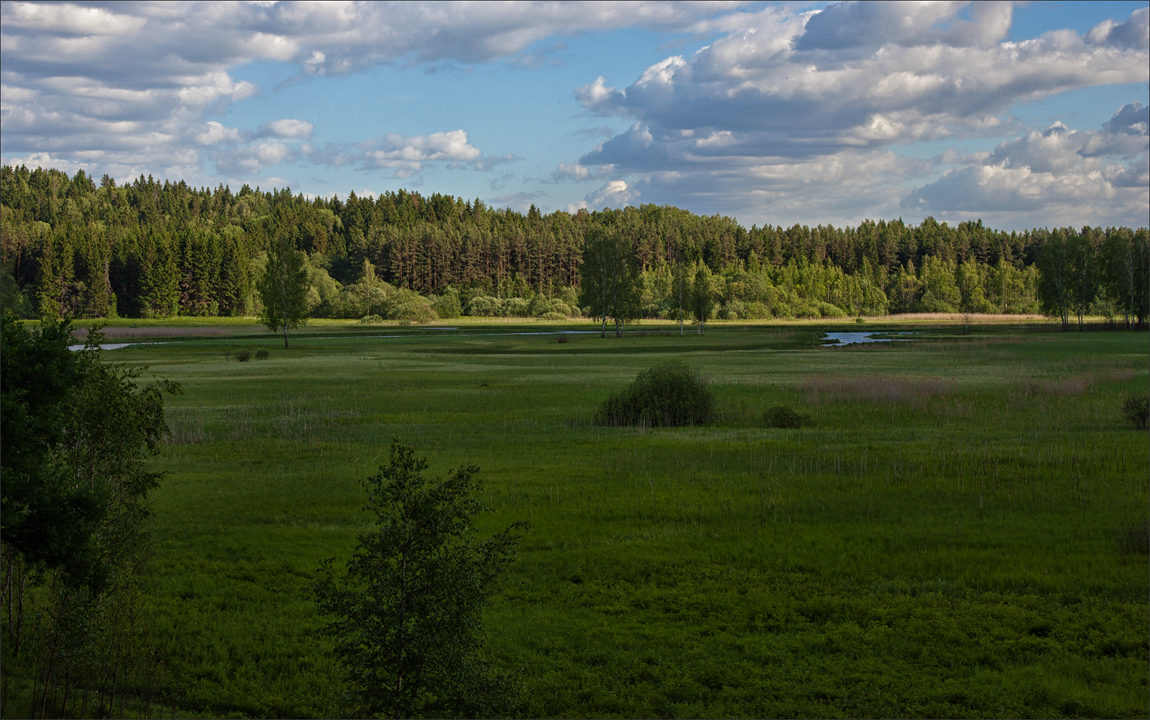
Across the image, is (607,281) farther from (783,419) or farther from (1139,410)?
(1139,410)

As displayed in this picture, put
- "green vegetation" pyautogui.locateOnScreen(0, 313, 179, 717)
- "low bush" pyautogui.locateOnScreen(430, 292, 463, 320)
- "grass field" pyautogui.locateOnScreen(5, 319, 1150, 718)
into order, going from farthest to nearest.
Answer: "low bush" pyautogui.locateOnScreen(430, 292, 463, 320) < "grass field" pyautogui.locateOnScreen(5, 319, 1150, 718) < "green vegetation" pyautogui.locateOnScreen(0, 313, 179, 717)

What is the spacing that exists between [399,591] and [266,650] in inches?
205

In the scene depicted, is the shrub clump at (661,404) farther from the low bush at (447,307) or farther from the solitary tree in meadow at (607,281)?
the low bush at (447,307)

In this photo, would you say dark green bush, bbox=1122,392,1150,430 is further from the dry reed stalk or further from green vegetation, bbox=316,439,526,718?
green vegetation, bbox=316,439,526,718

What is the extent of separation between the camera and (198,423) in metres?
31.4

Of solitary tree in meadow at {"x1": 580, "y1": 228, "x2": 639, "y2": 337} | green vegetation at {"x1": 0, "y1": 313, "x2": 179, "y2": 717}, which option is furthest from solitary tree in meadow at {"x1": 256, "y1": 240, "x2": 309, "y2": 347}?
green vegetation at {"x1": 0, "y1": 313, "x2": 179, "y2": 717}

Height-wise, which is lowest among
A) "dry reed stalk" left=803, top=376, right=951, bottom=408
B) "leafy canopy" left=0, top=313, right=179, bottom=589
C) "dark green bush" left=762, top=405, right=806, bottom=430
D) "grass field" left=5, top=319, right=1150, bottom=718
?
"grass field" left=5, top=319, right=1150, bottom=718

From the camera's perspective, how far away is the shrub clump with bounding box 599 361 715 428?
3291 cm

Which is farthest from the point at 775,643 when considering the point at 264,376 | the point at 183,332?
the point at 183,332

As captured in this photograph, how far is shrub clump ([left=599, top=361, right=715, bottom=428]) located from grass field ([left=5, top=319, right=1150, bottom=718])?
3.43ft

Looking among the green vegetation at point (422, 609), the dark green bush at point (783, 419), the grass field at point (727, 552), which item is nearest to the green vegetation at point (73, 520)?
the grass field at point (727, 552)

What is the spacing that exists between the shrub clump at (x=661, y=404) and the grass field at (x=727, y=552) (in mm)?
1045

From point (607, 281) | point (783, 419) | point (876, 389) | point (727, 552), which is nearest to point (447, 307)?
point (607, 281)

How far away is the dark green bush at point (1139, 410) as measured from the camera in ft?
97.7
